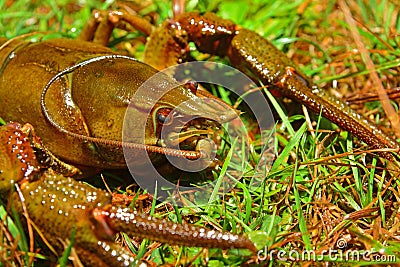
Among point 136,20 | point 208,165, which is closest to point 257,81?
point 208,165

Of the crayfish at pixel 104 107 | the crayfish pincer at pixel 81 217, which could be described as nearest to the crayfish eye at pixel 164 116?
the crayfish at pixel 104 107

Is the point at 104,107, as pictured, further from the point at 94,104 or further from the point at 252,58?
the point at 252,58

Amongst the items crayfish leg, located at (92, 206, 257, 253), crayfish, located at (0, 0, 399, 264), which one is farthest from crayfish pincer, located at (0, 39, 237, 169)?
crayfish leg, located at (92, 206, 257, 253)

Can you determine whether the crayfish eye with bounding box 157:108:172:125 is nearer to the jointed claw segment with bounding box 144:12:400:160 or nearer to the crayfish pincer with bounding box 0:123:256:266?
the crayfish pincer with bounding box 0:123:256:266

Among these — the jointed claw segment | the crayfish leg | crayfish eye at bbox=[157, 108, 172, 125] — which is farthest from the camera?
the jointed claw segment

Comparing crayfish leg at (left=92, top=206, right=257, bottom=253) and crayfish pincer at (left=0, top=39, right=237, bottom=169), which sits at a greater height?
crayfish pincer at (left=0, top=39, right=237, bottom=169)

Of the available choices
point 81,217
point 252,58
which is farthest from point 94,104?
point 252,58
